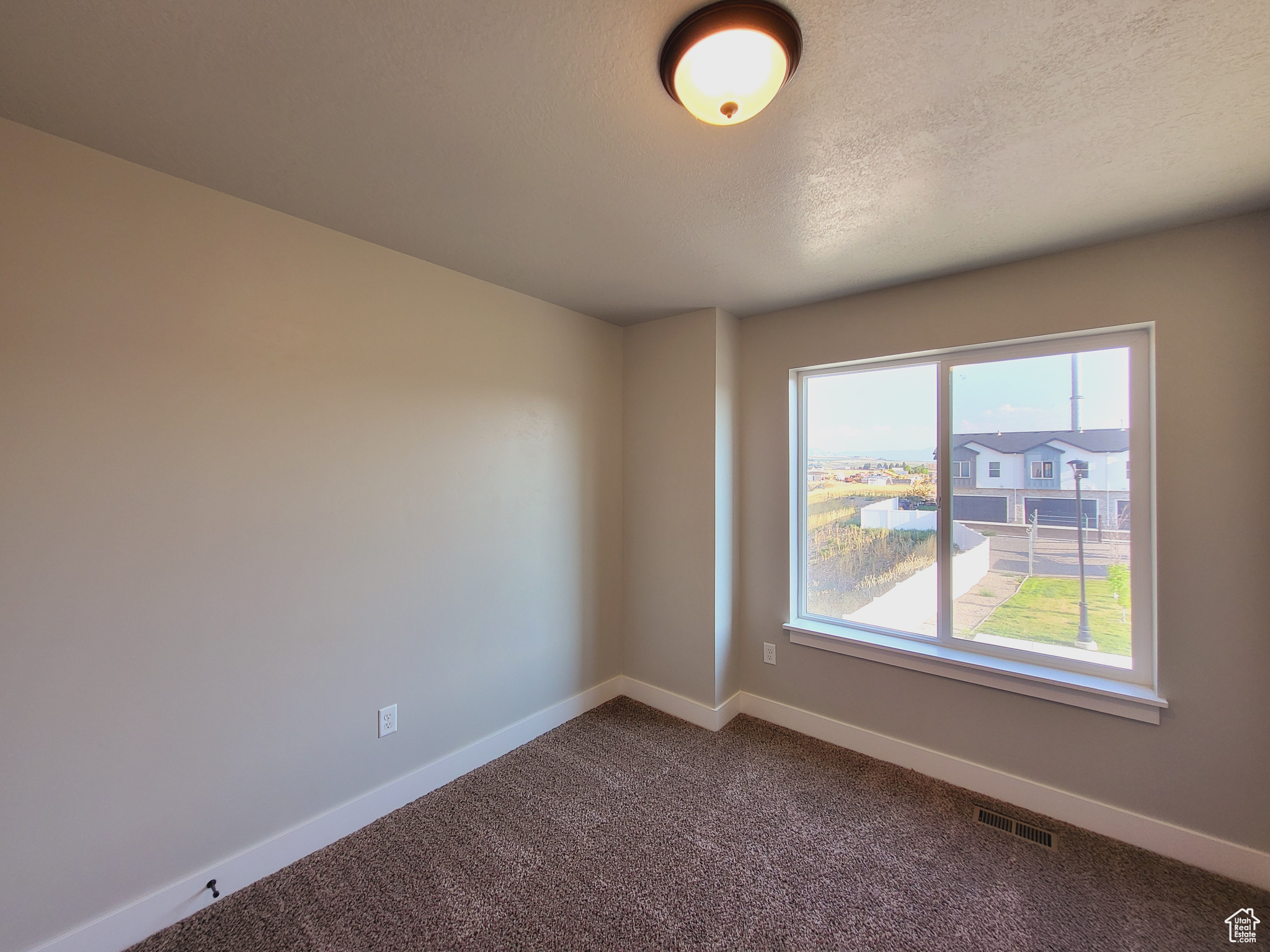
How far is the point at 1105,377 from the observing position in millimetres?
2127

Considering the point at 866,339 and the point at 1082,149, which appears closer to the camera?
the point at 1082,149

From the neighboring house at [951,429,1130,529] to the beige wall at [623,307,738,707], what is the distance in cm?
120

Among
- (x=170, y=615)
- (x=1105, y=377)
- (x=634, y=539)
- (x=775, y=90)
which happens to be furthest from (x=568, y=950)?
(x=1105, y=377)

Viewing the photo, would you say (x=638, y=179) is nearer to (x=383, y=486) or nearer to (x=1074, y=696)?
(x=383, y=486)

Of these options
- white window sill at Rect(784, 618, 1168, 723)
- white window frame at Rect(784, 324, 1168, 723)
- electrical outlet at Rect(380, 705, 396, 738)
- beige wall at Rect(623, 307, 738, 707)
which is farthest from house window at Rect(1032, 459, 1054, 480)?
electrical outlet at Rect(380, 705, 396, 738)

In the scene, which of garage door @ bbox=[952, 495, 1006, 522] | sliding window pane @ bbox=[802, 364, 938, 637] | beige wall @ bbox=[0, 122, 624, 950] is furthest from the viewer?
sliding window pane @ bbox=[802, 364, 938, 637]

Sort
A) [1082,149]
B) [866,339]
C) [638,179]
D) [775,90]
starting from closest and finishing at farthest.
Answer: [775,90]
[1082,149]
[638,179]
[866,339]

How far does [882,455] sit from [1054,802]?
1.67 m

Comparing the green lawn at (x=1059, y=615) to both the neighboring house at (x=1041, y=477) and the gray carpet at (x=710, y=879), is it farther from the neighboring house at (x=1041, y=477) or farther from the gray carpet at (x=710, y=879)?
the gray carpet at (x=710, y=879)

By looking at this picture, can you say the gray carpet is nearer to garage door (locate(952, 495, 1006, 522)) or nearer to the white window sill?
the white window sill

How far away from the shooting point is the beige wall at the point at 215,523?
1424mm

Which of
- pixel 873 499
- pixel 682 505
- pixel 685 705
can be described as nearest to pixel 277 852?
pixel 685 705

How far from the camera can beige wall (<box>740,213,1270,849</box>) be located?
1.78 meters

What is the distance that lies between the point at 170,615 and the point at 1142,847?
3631 millimetres
